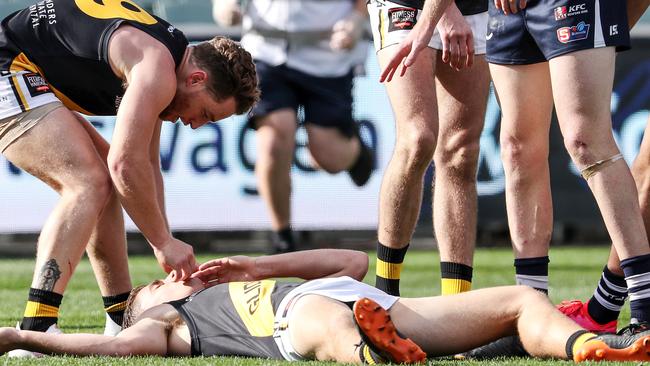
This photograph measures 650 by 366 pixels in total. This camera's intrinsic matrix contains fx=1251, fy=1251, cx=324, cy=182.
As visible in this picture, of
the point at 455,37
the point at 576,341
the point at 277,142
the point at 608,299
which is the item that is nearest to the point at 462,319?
the point at 576,341

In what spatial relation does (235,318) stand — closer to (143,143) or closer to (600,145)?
(143,143)

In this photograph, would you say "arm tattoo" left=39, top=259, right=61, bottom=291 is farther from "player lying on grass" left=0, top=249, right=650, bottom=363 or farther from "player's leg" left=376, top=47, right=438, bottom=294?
"player's leg" left=376, top=47, right=438, bottom=294

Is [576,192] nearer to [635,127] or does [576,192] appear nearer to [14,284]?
[635,127]

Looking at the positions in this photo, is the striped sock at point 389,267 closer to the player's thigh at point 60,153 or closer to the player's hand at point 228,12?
the player's thigh at point 60,153

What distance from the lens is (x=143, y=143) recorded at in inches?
181

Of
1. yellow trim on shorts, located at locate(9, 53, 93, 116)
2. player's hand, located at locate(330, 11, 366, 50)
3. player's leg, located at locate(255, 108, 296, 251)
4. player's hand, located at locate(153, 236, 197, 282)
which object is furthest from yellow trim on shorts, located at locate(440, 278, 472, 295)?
player's hand, located at locate(330, 11, 366, 50)

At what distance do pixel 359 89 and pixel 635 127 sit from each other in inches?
95.2

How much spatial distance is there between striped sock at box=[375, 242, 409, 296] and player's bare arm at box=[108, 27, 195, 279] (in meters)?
0.96

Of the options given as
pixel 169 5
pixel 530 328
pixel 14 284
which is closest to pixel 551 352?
pixel 530 328

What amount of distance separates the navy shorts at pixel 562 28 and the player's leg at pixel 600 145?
0.14 feet

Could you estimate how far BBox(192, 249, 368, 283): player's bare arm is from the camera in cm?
482

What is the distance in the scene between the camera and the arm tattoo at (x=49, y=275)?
4.75 metres

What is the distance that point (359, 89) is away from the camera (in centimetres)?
1091

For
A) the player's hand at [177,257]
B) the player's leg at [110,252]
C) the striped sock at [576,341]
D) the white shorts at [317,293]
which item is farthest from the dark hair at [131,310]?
the striped sock at [576,341]
